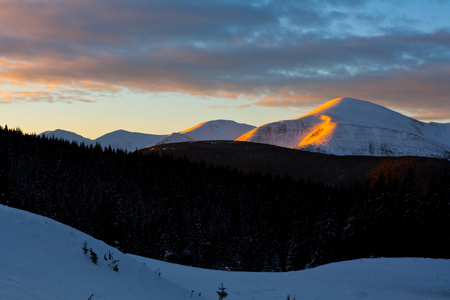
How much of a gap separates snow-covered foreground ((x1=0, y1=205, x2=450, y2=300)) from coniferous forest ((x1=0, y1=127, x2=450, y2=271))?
69.5 feet

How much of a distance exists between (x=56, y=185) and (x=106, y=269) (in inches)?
4091

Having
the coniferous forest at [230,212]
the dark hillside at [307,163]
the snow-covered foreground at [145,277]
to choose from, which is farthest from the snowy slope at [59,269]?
the dark hillside at [307,163]

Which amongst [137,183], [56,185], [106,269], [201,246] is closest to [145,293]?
[106,269]

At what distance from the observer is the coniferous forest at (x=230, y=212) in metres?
71.9

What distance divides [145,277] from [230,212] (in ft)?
250

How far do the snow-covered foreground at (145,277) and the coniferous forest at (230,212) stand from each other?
2119 centimetres

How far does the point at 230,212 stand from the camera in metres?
97.8

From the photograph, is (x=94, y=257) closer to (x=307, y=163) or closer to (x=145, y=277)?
(x=145, y=277)

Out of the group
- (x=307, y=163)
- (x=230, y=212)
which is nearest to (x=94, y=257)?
(x=230, y=212)

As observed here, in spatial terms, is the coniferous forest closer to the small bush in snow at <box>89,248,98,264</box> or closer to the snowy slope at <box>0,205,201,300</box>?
the snowy slope at <box>0,205,201,300</box>

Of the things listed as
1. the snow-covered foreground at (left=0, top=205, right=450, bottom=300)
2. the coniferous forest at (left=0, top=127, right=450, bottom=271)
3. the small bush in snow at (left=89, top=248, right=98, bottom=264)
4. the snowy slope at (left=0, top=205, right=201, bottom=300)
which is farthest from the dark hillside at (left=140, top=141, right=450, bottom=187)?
the small bush in snow at (left=89, top=248, right=98, bottom=264)

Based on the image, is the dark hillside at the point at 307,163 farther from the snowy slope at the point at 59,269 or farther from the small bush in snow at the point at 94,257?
the small bush in snow at the point at 94,257

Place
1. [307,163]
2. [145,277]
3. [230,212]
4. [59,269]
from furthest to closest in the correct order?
[307,163], [230,212], [145,277], [59,269]

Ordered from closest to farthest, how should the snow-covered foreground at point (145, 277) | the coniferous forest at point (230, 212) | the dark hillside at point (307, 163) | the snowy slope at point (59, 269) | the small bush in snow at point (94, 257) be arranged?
1. the snowy slope at point (59, 269)
2. the snow-covered foreground at point (145, 277)
3. the small bush in snow at point (94, 257)
4. the coniferous forest at point (230, 212)
5. the dark hillside at point (307, 163)
